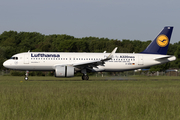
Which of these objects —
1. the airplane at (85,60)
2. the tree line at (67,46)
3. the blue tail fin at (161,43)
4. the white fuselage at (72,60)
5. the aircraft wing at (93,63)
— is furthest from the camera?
the tree line at (67,46)

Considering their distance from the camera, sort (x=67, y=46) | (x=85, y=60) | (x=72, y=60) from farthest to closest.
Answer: (x=67, y=46) → (x=85, y=60) → (x=72, y=60)

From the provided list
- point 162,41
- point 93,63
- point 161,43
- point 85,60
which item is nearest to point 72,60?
point 85,60

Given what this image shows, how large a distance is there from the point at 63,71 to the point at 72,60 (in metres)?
3.39

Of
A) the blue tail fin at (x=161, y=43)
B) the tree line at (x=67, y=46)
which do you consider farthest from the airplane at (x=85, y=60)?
the tree line at (x=67, y=46)

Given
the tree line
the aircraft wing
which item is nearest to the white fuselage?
the aircraft wing

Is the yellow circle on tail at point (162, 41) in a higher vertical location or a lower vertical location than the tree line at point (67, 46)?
lower

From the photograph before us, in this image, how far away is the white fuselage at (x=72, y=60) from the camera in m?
35.1

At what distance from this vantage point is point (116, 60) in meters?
37.5

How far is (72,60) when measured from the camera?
3597cm

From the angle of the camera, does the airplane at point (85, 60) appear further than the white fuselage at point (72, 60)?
No

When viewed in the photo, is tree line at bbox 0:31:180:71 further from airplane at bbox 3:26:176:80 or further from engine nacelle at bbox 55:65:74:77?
engine nacelle at bbox 55:65:74:77

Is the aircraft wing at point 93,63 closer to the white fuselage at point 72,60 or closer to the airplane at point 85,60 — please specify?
the airplane at point 85,60

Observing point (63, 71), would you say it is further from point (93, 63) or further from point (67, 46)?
point (67, 46)

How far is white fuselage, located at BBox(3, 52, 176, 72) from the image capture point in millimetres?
35062
